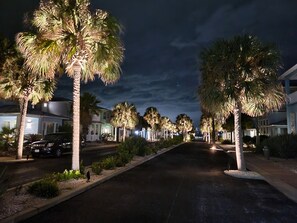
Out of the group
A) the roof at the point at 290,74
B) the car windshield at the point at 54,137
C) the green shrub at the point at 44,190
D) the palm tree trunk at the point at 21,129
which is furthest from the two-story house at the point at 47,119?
the roof at the point at 290,74

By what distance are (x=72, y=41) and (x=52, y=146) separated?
12.3m

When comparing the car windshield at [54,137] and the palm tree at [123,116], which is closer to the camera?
the car windshield at [54,137]

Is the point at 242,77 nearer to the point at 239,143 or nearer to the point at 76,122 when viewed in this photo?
the point at 239,143

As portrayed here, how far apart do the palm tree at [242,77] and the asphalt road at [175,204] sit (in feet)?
13.9

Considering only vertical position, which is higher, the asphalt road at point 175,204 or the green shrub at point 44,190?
the green shrub at point 44,190

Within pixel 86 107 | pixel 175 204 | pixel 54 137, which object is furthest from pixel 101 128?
pixel 175 204

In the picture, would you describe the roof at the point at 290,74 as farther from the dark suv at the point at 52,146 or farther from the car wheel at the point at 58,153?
the car wheel at the point at 58,153

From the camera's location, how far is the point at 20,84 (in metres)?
18.5

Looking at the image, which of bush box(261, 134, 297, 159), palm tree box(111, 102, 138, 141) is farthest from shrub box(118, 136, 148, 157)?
palm tree box(111, 102, 138, 141)

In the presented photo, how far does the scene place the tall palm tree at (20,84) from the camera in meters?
18.1

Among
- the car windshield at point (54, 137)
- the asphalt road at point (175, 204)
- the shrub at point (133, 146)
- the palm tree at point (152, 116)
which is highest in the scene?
the palm tree at point (152, 116)

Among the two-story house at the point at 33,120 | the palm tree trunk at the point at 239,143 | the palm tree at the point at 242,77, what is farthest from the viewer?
the two-story house at the point at 33,120

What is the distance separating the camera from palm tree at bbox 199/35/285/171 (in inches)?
521

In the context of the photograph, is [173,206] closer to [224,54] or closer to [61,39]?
[61,39]
